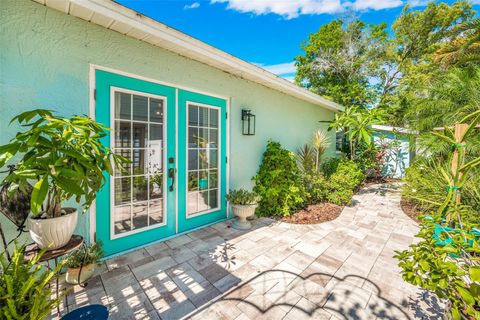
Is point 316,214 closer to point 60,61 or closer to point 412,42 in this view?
point 60,61

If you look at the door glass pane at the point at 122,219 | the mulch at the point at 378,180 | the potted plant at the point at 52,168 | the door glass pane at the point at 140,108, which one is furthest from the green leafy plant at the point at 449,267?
the mulch at the point at 378,180

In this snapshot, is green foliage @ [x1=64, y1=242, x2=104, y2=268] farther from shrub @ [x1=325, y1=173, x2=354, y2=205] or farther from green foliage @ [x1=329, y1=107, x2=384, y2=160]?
green foliage @ [x1=329, y1=107, x2=384, y2=160]

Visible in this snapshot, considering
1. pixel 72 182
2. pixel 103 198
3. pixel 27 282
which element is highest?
pixel 72 182

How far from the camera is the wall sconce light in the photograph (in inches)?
167

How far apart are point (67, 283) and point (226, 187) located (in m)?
2.56

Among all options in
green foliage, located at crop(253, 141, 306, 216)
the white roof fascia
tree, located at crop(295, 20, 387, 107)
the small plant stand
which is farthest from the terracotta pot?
tree, located at crop(295, 20, 387, 107)

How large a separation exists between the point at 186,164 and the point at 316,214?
293cm

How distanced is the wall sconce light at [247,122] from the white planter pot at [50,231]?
317cm

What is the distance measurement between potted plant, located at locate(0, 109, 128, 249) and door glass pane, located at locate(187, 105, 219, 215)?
5.53 ft

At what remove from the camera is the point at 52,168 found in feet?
4.50

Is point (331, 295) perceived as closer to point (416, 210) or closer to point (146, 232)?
point (146, 232)

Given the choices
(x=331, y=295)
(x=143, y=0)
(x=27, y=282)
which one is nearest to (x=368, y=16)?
(x=143, y=0)

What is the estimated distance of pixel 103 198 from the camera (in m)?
2.61

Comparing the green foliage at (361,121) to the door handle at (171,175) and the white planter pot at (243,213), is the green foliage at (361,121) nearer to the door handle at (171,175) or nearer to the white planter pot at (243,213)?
the white planter pot at (243,213)
